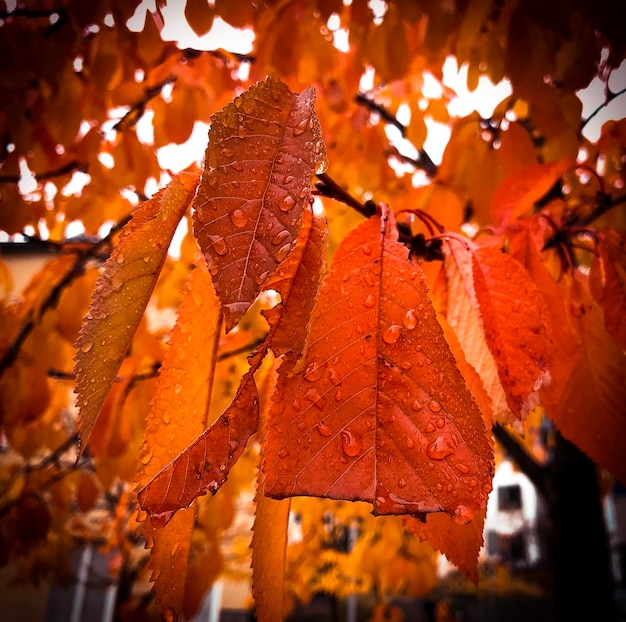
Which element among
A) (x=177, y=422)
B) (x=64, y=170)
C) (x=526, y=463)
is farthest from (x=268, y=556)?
(x=526, y=463)

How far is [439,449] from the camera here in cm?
25

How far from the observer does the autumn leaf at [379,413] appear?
0.24 metres

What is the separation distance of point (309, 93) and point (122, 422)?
104cm

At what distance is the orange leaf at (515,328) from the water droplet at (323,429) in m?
0.21

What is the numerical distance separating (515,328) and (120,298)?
322 mm

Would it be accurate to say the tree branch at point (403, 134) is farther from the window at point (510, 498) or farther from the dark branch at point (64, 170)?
the window at point (510, 498)

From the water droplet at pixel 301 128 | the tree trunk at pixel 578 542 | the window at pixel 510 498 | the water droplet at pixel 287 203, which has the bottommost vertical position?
the tree trunk at pixel 578 542

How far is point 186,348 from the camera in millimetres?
353

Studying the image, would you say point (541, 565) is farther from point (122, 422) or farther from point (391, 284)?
point (391, 284)

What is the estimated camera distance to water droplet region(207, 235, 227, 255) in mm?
236

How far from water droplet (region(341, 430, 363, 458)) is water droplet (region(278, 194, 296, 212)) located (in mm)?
120

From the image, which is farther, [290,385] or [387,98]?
[387,98]

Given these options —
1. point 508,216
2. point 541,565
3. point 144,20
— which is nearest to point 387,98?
point 144,20

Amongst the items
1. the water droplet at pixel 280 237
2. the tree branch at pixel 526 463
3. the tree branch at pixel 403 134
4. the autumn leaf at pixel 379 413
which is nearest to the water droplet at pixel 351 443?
the autumn leaf at pixel 379 413
